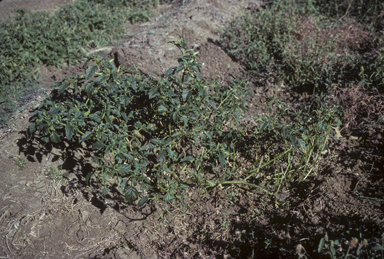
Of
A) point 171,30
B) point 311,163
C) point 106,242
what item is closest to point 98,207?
point 106,242

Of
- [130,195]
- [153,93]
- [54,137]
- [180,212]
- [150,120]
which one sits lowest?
[180,212]

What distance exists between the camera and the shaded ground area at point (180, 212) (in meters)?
2.29

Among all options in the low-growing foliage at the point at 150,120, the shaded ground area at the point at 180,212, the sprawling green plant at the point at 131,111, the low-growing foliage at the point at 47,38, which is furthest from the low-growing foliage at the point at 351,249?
the low-growing foliage at the point at 47,38

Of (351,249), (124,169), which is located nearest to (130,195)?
(124,169)

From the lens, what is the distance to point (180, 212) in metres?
2.68

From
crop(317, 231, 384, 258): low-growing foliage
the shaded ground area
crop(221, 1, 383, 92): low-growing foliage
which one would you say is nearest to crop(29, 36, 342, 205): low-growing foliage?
the shaded ground area

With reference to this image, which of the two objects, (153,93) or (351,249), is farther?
(153,93)

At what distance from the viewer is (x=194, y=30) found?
16.4 feet

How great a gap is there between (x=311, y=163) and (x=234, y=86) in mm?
1300

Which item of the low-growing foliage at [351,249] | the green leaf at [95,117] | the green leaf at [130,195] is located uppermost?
the green leaf at [95,117]

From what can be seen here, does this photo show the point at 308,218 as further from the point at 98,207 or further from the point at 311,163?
the point at 98,207

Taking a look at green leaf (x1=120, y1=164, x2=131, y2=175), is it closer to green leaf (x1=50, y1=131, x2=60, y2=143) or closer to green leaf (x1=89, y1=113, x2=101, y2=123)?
green leaf (x1=89, y1=113, x2=101, y2=123)

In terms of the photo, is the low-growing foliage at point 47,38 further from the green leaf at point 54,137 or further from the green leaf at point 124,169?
the green leaf at point 124,169

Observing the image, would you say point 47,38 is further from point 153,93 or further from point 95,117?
point 153,93
